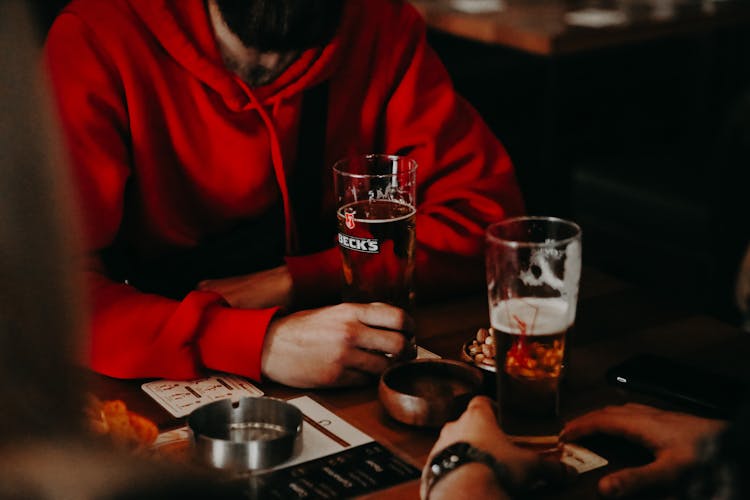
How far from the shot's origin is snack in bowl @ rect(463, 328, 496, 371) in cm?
109

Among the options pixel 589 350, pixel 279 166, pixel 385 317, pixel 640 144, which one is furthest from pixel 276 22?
pixel 640 144

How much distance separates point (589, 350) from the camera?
3.92 ft

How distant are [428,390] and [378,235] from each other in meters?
0.20

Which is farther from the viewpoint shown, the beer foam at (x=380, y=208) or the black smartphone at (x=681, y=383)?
the beer foam at (x=380, y=208)

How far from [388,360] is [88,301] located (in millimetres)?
767

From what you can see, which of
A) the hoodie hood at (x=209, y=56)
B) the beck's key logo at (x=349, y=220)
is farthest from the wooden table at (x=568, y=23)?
the beck's key logo at (x=349, y=220)

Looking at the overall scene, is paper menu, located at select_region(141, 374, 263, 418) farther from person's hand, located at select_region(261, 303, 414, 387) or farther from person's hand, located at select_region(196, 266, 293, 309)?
person's hand, located at select_region(196, 266, 293, 309)

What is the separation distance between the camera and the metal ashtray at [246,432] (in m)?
0.92

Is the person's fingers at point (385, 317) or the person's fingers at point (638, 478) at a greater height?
the person's fingers at point (385, 317)

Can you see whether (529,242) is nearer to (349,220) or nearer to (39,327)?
(349,220)

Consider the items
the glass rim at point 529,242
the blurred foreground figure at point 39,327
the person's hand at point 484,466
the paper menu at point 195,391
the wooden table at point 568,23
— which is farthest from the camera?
the wooden table at point 568,23

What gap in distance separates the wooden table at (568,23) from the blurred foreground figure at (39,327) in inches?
115

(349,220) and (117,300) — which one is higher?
(349,220)

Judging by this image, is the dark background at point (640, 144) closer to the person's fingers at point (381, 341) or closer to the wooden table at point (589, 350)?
the wooden table at point (589, 350)
